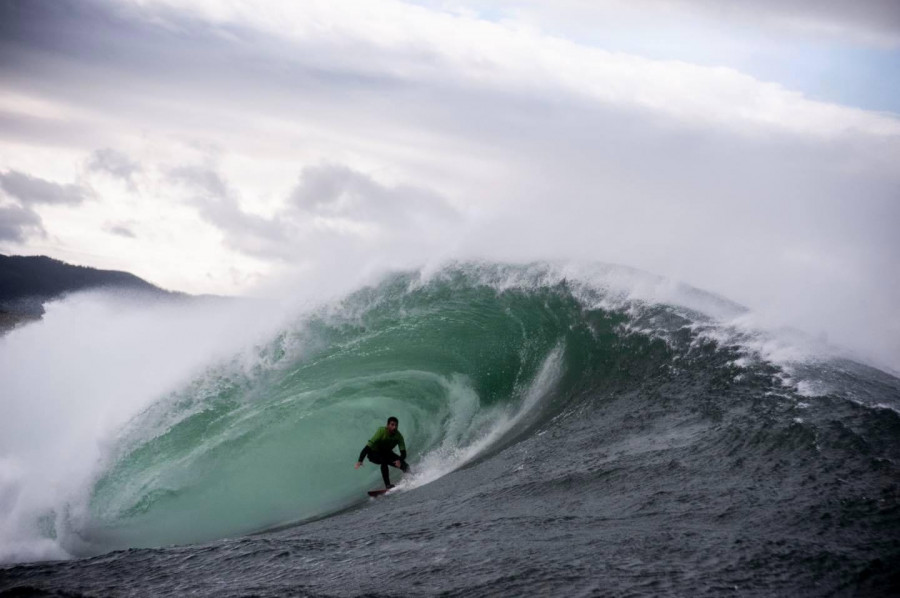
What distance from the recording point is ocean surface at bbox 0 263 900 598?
4488 mm

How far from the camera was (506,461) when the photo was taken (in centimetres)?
799

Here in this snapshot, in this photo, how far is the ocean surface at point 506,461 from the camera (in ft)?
14.7

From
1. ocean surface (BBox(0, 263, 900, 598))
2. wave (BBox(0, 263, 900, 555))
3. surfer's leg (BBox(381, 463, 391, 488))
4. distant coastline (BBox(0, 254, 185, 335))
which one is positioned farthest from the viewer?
distant coastline (BBox(0, 254, 185, 335))

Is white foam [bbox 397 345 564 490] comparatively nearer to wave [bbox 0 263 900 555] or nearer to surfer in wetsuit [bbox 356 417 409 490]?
wave [bbox 0 263 900 555]

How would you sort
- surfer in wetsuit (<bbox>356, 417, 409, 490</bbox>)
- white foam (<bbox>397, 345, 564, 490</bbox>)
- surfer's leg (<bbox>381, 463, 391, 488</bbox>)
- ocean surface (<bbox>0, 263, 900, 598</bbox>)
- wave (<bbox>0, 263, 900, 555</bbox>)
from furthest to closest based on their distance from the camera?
white foam (<bbox>397, 345, 564, 490</bbox>)
surfer in wetsuit (<bbox>356, 417, 409, 490</bbox>)
surfer's leg (<bbox>381, 463, 391, 488</bbox>)
wave (<bbox>0, 263, 900, 555</bbox>)
ocean surface (<bbox>0, 263, 900, 598</bbox>)

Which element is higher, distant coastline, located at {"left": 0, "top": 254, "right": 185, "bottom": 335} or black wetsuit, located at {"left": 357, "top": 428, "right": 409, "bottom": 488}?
distant coastline, located at {"left": 0, "top": 254, "right": 185, "bottom": 335}

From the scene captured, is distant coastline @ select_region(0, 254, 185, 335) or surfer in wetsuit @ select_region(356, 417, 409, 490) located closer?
surfer in wetsuit @ select_region(356, 417, 409, 490)

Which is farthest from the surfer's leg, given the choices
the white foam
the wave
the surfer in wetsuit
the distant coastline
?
the distant coastline

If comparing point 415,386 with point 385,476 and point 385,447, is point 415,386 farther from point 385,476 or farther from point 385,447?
point 385,476

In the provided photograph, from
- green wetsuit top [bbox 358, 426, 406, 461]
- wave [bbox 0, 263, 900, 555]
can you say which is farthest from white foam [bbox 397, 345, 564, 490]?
green wetsuit top [bbox 358, 426, 406, 461]

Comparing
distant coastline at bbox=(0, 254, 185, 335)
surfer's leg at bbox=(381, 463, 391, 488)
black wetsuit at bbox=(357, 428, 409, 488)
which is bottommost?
surfer's leg at bbox=(381, 463, 391, 488)

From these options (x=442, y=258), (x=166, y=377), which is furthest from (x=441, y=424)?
(x=166, y=377)

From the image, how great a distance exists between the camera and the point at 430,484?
8266 mm

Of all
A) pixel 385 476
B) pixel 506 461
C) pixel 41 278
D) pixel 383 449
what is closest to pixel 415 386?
pixel 383 449
